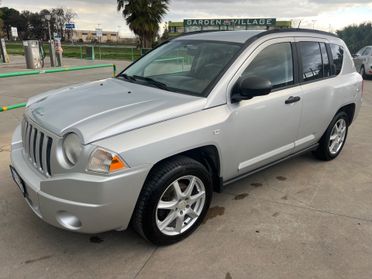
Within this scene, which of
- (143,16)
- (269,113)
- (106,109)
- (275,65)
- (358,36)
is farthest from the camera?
(143,16)

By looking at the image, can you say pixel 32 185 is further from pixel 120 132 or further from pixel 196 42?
pixel 196 42

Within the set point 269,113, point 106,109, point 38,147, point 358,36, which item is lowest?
point 38,147

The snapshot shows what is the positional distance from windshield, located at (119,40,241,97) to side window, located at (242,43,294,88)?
0.81 feet

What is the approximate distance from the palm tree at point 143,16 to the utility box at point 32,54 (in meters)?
14.3

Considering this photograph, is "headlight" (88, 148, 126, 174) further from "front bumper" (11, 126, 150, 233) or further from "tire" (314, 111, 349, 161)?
"tire" (314, 111, 349, 161)

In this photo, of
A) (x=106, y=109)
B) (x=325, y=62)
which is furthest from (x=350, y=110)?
(x=106, y=109)

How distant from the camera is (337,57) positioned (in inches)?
180

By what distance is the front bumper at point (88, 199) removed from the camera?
93.3 inches

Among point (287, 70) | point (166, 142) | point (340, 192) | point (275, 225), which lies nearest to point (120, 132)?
point (166, 142)

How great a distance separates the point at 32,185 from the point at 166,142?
3.48 feet

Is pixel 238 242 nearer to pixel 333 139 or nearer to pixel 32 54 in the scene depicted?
pixel 333 139

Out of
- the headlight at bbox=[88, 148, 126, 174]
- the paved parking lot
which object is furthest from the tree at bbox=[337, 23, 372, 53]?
the headlight at bbox=[88, 148, 126, 174]

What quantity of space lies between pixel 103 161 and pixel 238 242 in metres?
1.39

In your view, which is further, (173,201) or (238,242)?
(238,242)
